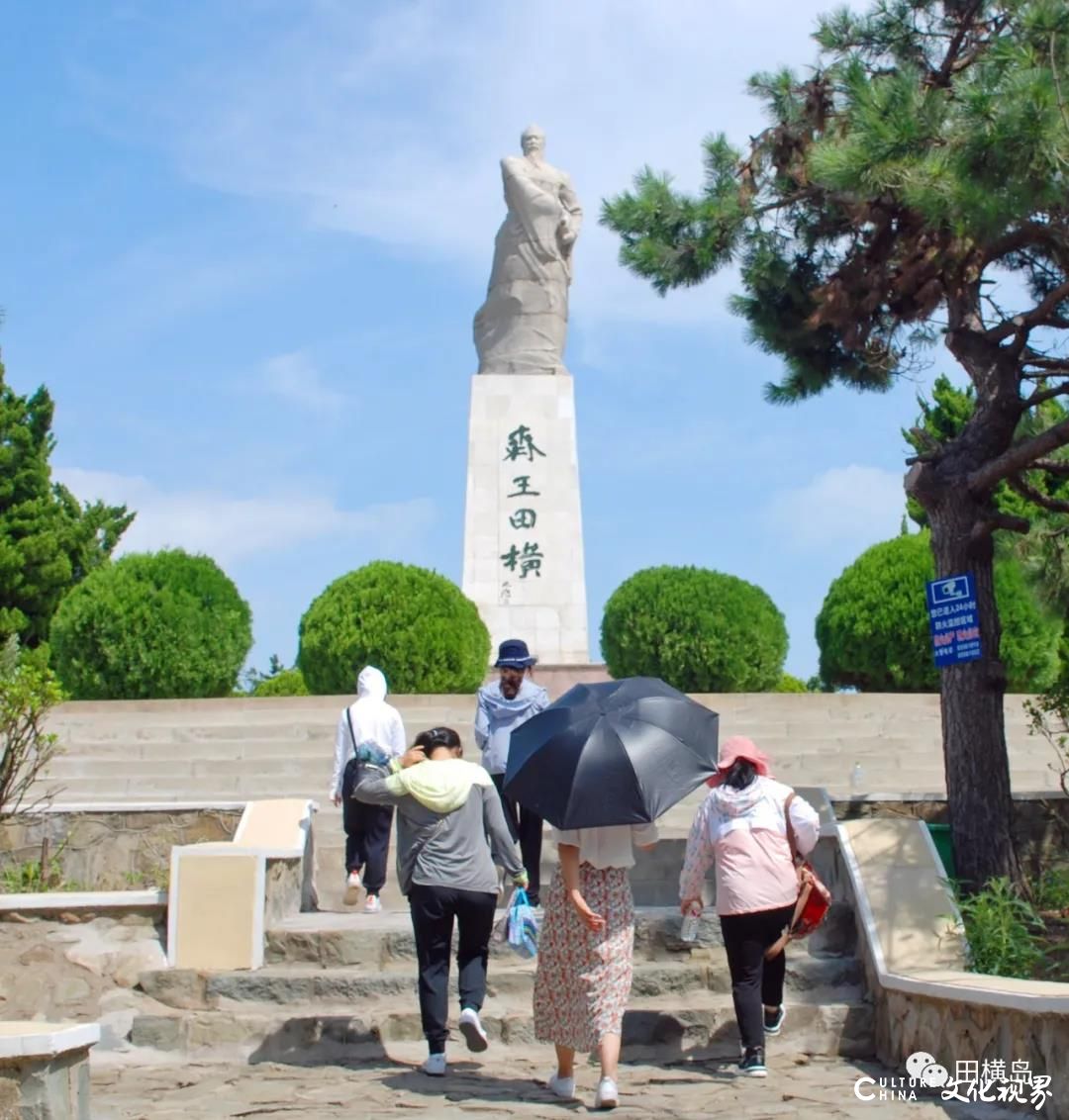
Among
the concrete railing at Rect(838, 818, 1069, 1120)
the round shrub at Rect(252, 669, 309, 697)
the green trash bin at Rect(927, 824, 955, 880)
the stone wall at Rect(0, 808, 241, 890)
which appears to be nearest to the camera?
the concrete railing at Rect(838, 818, 1069, 1120)

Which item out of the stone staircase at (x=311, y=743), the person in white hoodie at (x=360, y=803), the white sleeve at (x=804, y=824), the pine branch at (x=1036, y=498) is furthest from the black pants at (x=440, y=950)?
the stone staircase at (x=311, y=743)

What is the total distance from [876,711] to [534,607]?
5.31 meters

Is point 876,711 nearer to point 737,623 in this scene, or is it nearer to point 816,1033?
point 737,623

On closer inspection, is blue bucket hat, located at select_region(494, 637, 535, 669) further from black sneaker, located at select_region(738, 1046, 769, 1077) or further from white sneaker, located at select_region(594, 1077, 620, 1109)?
white sneaker, located at select_region(594, 1077, 620, 1109)

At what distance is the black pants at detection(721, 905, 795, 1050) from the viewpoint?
541cm

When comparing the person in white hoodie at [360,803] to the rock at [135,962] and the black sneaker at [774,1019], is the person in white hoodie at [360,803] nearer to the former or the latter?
the rock at [135,962]

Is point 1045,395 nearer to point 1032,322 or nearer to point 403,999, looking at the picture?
point 1032,322

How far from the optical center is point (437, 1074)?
5445mm

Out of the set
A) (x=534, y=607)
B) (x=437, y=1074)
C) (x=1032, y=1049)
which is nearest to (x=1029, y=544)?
(x=1032, y=1049)

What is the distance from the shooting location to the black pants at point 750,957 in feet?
17.7

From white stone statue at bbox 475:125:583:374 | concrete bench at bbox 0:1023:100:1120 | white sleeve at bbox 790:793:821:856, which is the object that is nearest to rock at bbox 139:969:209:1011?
concrete bench at bbox 0:1023:100:1120

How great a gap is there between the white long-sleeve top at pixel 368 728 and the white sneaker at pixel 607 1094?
2712mm

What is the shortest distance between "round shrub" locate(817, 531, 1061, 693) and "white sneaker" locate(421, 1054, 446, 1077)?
9.37 m

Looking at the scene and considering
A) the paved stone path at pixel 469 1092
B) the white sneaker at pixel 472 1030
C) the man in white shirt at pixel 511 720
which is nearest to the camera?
the paved stone path at pixel 469 1092
